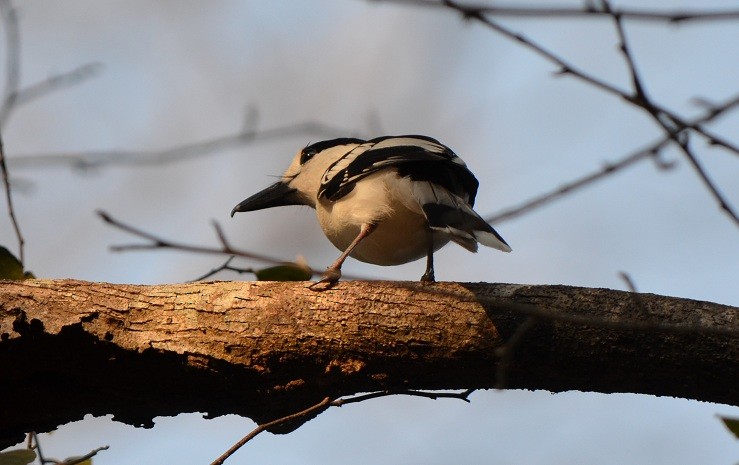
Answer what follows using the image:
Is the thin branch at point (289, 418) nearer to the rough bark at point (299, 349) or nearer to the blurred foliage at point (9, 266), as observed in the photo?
the rough bark at point (299, 349)

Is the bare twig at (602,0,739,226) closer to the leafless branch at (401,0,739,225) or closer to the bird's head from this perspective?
the leafless branch at (401,0,739,225)

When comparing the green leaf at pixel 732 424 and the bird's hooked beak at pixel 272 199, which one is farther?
the bird's hooked beak at pixel 272 199

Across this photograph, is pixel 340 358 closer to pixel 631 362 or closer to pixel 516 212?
pixel 631 362

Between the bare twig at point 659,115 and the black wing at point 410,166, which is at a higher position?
the black wing at point 410,166

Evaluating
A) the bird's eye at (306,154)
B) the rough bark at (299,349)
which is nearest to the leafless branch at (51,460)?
the rough bark at (299,349)

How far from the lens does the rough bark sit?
3391mm

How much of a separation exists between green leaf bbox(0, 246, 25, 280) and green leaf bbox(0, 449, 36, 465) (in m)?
0.76

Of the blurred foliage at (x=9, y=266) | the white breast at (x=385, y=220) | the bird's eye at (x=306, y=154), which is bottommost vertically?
the blurred foliage at (x=9, y=266)

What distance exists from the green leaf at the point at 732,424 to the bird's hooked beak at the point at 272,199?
2.96 metres

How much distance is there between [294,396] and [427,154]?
1312 millimetres

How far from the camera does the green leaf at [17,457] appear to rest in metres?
3.38

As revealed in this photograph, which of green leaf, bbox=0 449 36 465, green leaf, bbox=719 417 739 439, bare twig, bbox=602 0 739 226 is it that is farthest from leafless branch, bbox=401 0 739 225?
green leaf, bbox=0 449 36 465

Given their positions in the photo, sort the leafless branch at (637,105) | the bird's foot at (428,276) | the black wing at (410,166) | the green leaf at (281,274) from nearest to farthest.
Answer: the leafless branch at (637,105), the green leaf at (281,274), the bird's foot at (428,276), the black wing at (410,166)

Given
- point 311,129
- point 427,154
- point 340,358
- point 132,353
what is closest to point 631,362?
point 340,358
